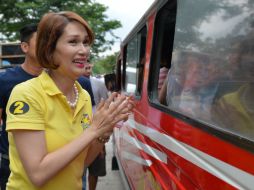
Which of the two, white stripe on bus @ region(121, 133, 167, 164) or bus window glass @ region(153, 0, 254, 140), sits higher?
bus window glass @ region(153, 0, 254, 140)

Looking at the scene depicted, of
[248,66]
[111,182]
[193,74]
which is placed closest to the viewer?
[248,66]

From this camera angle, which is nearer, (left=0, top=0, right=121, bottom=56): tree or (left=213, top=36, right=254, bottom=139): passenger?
(left=213, top=36, right=254, bottom=139): passenger

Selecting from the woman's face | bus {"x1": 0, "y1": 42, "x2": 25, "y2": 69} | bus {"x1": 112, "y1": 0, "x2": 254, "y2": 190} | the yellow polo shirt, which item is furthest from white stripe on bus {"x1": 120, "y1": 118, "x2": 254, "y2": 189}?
bus {"x1": 0, "y1": 42, "x2": 25, "y2": 69}

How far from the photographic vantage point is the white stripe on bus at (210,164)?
4.18 feet

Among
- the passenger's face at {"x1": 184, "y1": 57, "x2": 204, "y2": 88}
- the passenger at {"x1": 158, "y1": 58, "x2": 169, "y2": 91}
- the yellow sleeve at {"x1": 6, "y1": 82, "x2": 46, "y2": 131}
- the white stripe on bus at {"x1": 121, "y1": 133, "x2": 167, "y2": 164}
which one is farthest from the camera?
the passenger at {"x1": 158, "y1": 58, "x2": 169, "y2": 91}

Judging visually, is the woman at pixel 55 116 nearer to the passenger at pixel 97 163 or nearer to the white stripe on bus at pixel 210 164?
the white stripe on bus at pixel 210 164

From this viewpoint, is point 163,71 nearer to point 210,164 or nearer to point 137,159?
point 137,159

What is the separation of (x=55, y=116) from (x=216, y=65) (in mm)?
772

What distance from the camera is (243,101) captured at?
58.6 inches

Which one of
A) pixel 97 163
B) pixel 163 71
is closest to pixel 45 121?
pixel 163 71

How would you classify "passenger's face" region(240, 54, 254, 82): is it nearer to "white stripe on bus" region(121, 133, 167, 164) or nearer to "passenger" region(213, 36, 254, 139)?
"passenger" region(213, 36, 254, 139)

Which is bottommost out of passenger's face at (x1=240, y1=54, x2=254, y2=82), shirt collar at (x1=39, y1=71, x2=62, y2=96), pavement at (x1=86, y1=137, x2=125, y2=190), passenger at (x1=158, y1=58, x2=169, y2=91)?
pavement at (x1=86, y1=137, x2=125, y2=190)

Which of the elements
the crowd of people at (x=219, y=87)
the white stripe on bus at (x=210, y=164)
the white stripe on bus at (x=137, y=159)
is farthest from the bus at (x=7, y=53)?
the crowd of people at (x=219, y=87)

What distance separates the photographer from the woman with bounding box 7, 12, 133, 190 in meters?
1.59
